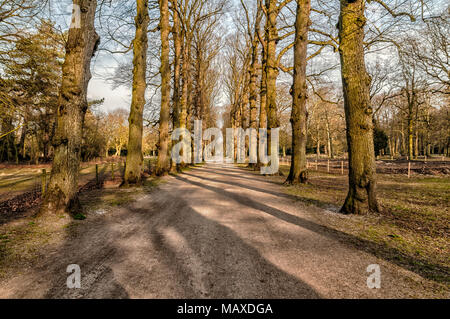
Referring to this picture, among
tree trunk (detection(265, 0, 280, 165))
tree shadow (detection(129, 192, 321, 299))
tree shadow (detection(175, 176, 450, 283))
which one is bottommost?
tree shadow (detection(175, 176, 450, 283))

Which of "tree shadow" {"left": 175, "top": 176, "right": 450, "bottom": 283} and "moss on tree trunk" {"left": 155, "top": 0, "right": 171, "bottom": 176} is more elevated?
"moss on tree trunk" {"left": 155, "top": 0, "right": 171, "bottom": 176}

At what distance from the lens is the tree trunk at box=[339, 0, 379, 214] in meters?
5.36

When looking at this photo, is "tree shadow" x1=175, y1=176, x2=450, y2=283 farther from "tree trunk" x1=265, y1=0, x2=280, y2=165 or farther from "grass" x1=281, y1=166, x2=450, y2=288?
"tree trunk" x1=265, y1=0, x2=280, y2=165

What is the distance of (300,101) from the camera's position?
32.1 ft

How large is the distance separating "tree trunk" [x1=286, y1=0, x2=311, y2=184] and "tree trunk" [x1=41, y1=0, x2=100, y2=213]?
812cm

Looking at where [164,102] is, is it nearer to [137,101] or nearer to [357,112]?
[137,101]

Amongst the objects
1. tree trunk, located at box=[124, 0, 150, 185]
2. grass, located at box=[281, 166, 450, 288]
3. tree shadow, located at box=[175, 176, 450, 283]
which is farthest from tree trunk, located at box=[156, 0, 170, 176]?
tree shadow, located at box=[175, 176, 450, 283]

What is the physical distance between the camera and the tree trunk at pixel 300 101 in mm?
9742

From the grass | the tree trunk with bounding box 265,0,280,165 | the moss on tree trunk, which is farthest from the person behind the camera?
the tree trunk with bounding box 265,0,280,165

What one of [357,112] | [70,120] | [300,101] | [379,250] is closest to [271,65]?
[300,101]

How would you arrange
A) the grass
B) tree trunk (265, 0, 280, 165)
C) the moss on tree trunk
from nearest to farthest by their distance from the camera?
the grass
the moss on tree trunk
tree trunk (265, 0, 280, 165)
